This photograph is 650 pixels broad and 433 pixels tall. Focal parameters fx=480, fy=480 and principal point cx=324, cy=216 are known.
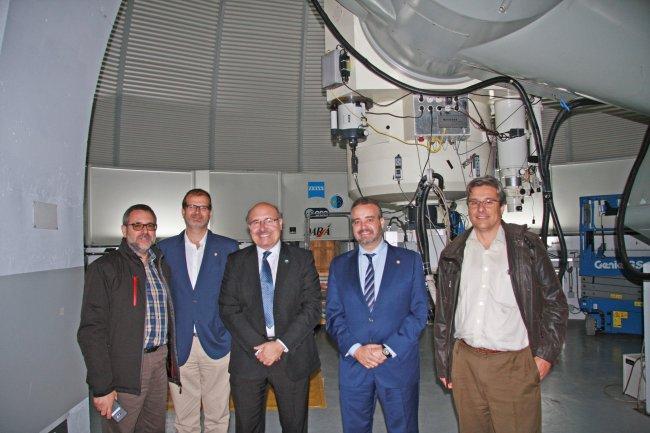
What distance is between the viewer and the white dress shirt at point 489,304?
Answer: 2.40 meters

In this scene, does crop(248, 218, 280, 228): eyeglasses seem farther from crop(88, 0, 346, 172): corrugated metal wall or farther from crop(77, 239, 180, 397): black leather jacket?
crop(88, 0, 346, 172): corrugated metal wall

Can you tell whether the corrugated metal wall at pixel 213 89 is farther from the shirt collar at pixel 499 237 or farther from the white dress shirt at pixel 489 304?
the white dress shirt at pixel 489 304

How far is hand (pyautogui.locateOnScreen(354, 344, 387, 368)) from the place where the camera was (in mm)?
2469

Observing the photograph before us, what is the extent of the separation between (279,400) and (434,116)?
9.09 ft

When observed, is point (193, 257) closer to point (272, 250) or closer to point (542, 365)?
point (272, 250)

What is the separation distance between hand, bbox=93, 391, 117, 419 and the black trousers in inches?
24.4

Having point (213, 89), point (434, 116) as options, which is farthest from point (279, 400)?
point (213, 89)

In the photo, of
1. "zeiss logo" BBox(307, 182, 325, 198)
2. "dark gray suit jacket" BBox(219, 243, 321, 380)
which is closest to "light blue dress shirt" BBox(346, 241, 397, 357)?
"dark gray suit jacket" BBox(219, 243, 321, 380)

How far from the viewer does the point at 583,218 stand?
7.38 m

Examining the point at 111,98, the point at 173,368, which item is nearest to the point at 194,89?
the point at 111,98

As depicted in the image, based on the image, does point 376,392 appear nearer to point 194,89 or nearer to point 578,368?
point 578,368

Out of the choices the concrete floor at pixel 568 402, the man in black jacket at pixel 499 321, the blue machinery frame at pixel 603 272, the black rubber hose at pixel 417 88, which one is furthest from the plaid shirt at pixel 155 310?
the blue machinery frame at pixel 603 272

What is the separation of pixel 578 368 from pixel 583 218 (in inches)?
120

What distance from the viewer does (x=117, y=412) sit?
246 cm
